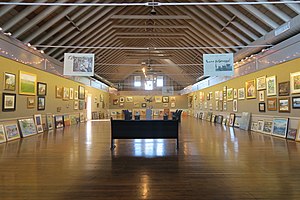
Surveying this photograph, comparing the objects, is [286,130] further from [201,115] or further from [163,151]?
[201,115]

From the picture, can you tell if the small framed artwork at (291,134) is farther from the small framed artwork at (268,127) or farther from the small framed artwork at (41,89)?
the small framed artwork at (41,89)

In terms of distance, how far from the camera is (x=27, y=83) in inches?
307

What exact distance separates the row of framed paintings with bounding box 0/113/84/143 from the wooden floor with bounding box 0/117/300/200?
56.9 inches

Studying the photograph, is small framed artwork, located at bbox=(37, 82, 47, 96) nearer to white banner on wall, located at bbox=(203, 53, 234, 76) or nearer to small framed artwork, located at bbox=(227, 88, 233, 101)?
white banner on wall, located at bbox=(203, 53, 234, 76)

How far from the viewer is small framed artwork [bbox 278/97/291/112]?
275 inches

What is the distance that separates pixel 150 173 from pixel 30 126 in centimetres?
620

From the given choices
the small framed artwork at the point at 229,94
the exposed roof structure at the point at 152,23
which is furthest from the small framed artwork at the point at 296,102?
the small framed artwork at the point at 229,94

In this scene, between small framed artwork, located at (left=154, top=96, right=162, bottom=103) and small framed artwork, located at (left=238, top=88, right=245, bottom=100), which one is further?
small framed artwork, located at (left=154, top=96, right=162, bottom=103)

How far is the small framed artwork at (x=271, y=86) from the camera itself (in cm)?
764

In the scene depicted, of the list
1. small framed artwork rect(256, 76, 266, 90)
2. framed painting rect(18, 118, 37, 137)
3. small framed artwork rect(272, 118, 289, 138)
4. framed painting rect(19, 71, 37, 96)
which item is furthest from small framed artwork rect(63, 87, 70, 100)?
small framed artwork rect(272, 118, 289, 138)

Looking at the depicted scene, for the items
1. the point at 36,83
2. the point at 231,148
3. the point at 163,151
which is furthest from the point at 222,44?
the point at 36,83

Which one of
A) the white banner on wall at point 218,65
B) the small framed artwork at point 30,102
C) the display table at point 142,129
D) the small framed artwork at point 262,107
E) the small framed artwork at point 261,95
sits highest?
the white banner on wall at point 218,65

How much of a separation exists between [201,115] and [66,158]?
48.3 ft

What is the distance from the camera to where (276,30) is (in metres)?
6.87
